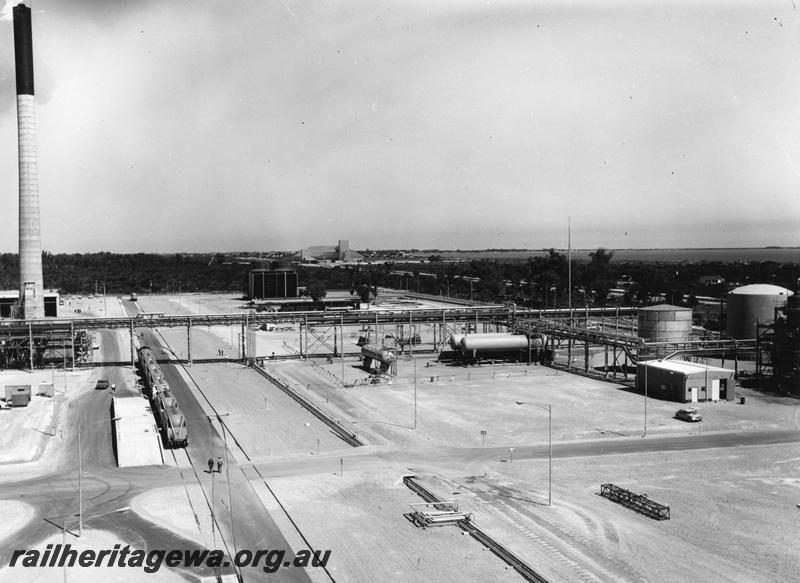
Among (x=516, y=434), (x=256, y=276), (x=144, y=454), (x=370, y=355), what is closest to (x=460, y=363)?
(x=370, y=355)

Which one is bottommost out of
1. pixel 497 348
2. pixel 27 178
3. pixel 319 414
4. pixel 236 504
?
pixel 236 504

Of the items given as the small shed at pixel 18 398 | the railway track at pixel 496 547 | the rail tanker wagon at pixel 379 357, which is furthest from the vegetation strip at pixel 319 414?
the small shed at pixel 18 398

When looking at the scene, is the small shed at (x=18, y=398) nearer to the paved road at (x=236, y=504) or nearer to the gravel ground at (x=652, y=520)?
the paved road at (x=236, y=504)

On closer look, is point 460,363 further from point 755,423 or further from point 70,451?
point 70,451

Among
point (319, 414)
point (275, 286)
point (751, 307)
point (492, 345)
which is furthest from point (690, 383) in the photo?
point (275, 286)

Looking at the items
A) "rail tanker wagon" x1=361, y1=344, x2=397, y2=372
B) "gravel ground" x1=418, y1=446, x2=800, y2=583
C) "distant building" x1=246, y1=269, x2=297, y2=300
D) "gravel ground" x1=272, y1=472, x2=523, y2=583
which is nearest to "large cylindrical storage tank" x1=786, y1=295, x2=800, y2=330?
"gravel ground" x1=418, y1=446, x2=800, y2=583

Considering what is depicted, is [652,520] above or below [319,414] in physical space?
below

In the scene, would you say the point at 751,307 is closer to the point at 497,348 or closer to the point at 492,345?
the point at 497,348
